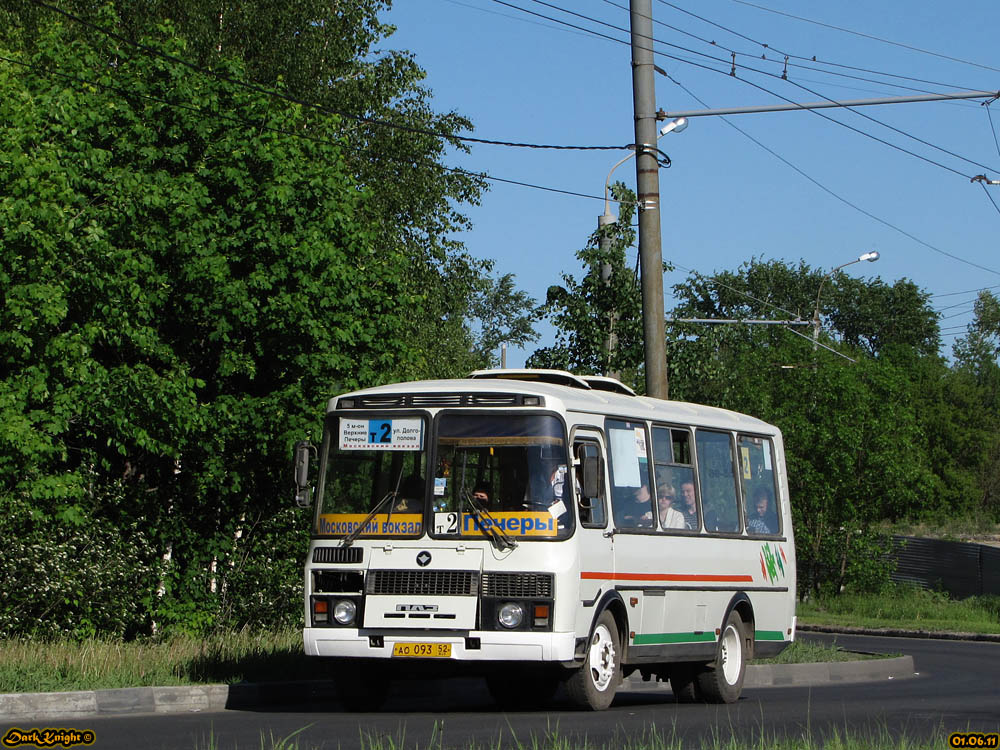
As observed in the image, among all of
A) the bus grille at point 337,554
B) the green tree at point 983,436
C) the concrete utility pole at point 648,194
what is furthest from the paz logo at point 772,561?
the green tree at point 983,436

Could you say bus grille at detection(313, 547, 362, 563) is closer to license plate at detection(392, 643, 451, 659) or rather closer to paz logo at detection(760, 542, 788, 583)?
license plate at detection(392, 643, 451, 659)

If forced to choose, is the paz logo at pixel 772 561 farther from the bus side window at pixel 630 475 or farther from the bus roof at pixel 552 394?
the bus side window at pixel 630 475

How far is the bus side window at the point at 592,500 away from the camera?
13477mm

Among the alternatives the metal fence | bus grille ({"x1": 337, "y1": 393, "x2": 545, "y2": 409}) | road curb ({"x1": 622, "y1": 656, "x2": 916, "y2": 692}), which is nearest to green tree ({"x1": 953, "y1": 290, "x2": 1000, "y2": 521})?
the metal fence

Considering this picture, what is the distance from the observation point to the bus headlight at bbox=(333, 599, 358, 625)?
13.4 m

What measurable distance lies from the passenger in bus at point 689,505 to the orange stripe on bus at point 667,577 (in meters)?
0.51

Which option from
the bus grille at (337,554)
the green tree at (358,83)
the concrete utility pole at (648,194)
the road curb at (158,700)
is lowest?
the road curb at (158,700)

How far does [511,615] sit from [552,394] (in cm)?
196

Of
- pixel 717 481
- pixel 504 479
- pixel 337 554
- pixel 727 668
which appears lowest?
pixel 727 668

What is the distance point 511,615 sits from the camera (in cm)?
1301

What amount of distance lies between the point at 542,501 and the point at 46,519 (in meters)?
8.22

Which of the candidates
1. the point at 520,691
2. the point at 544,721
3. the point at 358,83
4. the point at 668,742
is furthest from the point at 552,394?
the point at 358,83

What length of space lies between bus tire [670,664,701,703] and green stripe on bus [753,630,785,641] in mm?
1067
